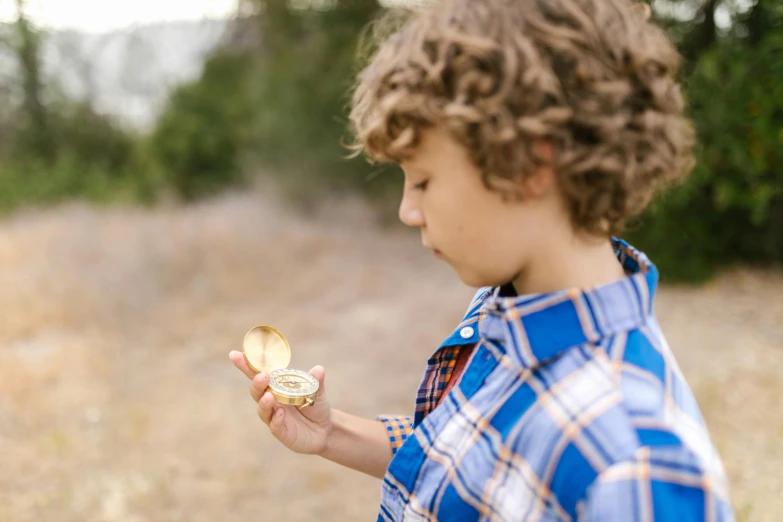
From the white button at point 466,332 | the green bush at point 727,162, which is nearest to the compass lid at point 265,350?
the white button at point 466,332

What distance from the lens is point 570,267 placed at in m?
1.17

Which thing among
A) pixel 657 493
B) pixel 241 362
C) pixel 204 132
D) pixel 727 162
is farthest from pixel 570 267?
pixel 204 132

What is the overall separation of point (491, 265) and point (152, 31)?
18363mm

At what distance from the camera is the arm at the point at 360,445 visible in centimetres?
166

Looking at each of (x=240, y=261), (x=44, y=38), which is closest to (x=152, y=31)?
(x=44, y=38)

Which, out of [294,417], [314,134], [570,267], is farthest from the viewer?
[314,134]

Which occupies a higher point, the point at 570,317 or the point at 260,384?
the point at 260,384

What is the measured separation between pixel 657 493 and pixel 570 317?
0.30m

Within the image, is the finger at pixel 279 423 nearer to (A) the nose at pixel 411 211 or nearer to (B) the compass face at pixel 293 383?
(B) the compass face at pixel 293 383

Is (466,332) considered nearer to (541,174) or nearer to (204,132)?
(541,174)

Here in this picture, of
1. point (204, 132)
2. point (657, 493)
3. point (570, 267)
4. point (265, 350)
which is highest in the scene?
point (204, 132)

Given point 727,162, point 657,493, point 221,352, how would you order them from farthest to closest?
1. point 727,162
2. point 221,352
3. point 657,493

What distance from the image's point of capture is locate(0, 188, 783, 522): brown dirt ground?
4.10 m

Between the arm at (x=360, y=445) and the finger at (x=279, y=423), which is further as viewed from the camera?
the arm at (x=360, y=445)
